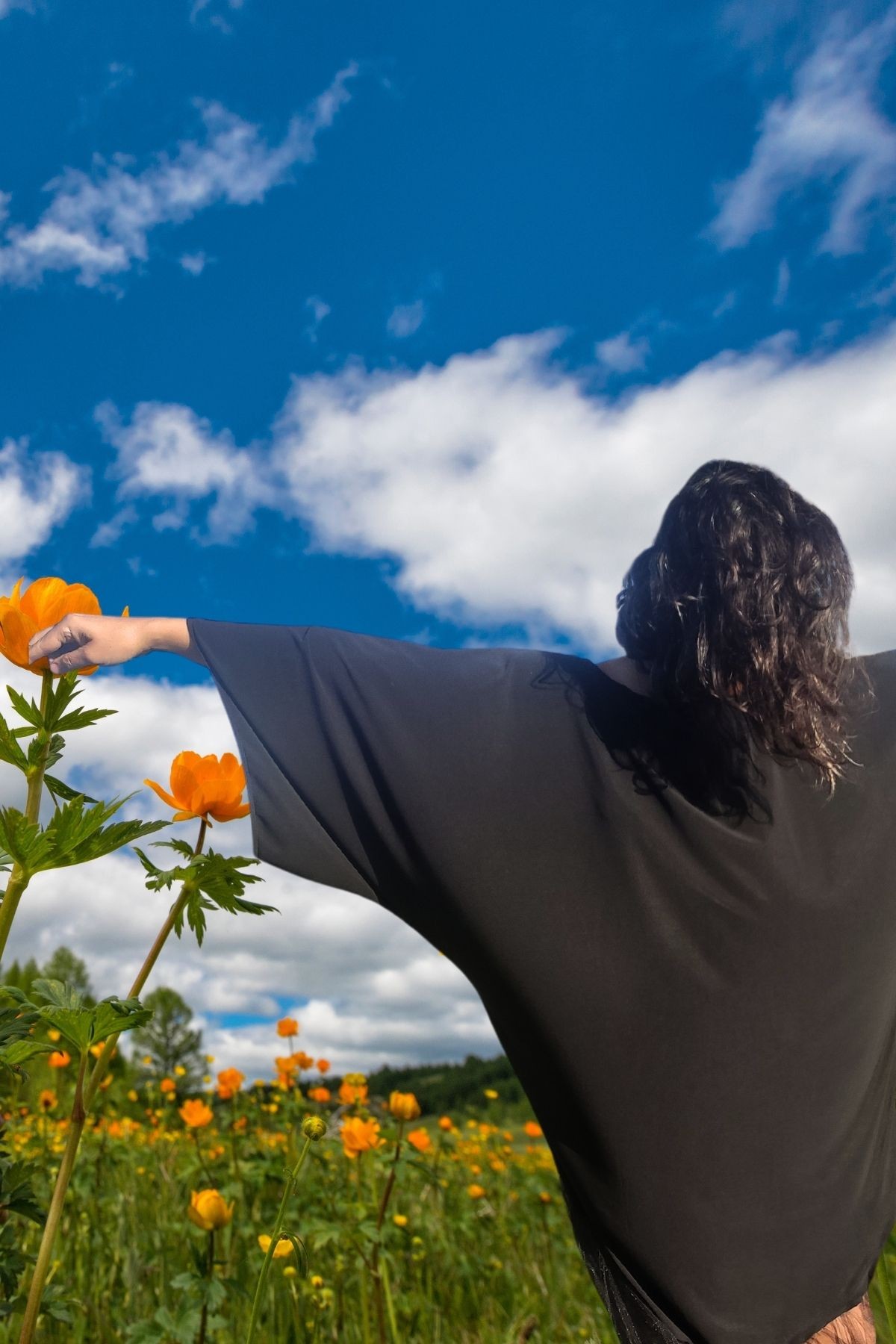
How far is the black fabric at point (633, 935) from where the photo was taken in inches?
64.2

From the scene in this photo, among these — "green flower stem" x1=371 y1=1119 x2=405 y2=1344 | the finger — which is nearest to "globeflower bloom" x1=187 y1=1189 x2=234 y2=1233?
"green flower stem" x1=371 y1=1119 x2=405 y2=1344

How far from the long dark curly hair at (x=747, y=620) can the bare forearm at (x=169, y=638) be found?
80cm

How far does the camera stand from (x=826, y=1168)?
1.68 meters

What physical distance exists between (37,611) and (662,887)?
1.06m

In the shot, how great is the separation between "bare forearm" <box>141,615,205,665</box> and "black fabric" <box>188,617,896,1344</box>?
0.08ft

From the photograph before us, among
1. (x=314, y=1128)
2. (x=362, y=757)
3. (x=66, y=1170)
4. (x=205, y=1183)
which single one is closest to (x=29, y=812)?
(x=66, y=1170)

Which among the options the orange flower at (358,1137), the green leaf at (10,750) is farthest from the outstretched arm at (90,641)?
the orange flower at (358,1137)

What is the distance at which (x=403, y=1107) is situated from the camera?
2.39 m

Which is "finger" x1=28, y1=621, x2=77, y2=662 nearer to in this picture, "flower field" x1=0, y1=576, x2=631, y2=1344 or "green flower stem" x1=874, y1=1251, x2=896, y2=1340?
"flower field" x1=0, y1=576, x2=631, y2=1344

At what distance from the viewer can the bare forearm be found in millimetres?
1540

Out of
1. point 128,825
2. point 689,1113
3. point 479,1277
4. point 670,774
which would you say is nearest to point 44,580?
point 128,825

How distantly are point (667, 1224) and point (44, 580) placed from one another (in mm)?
1359

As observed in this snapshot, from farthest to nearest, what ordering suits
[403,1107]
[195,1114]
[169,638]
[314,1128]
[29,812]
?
1. [195,1114]
2. [403,1107]
3. [169,638]
4. [314,1128]
5. [29,812]

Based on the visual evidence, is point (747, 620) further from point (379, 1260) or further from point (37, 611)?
point (379, 1260)
